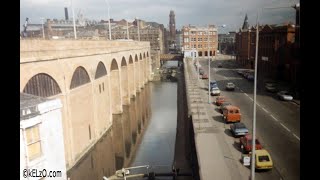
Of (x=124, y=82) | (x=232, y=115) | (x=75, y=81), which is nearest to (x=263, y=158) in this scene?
(x=232, y=115)

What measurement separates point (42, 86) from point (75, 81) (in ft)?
18.2

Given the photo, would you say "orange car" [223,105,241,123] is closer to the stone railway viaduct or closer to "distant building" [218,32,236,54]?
the stone railway viaduct

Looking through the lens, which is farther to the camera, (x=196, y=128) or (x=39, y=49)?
(x=196, y=128)

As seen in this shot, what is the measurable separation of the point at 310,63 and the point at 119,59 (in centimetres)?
3742

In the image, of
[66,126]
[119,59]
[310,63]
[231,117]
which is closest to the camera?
[310,63]

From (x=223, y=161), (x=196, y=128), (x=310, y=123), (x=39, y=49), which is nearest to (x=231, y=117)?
(x=196, y=128)

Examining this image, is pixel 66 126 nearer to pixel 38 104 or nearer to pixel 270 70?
pixel 38 104

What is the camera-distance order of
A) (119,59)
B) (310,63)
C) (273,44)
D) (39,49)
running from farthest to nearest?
(273,44)
(119,59)
(39,49)
(310,63)

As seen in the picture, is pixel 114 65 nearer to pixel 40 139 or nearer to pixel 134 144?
pixel 134 144

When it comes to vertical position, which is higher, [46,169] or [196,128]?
[46,169]

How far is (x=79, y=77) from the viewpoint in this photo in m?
26.1

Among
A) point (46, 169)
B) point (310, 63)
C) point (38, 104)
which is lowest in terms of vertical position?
point (46, 169)

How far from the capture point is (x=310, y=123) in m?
5.31

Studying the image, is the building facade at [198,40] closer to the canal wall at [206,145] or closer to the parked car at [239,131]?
the canal wall at [206,145]
